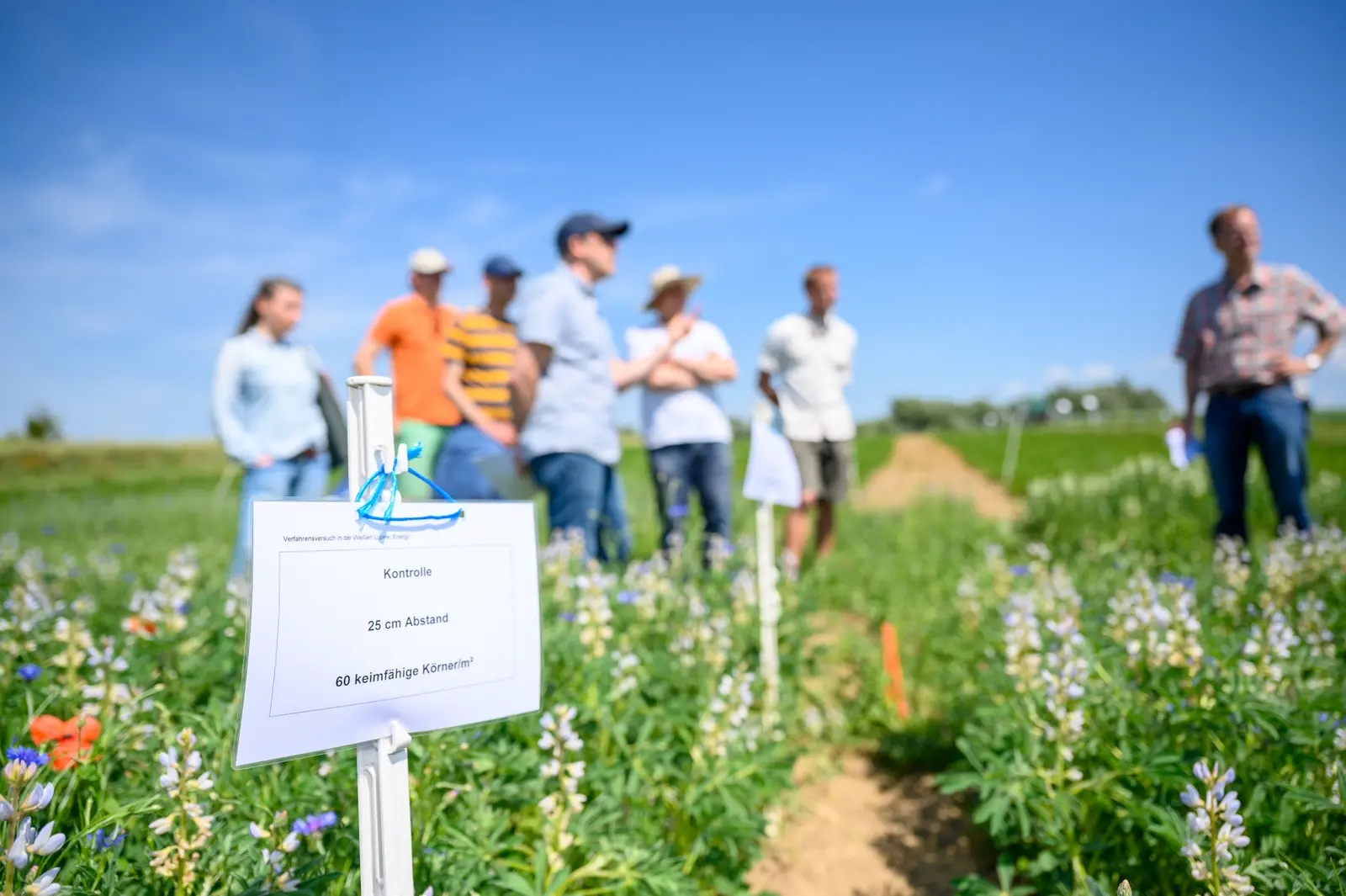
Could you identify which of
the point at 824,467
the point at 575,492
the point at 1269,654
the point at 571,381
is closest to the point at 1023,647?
the point at 1269,654

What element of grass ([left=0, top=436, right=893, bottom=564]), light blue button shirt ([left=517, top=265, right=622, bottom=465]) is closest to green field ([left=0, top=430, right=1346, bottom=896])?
light blue button shirt ([left=517, top=265, right=622, bottom=465])

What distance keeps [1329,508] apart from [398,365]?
24.8ft

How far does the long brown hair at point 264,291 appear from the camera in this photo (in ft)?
15.2

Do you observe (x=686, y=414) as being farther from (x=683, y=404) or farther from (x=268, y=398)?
(x=268, y=398)

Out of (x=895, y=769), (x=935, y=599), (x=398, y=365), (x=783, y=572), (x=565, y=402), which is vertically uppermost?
(x=398, y=365)

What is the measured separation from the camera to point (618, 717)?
8.26 ft

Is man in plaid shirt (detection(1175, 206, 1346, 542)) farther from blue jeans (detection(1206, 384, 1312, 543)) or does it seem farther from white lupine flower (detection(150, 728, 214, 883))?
white lupine flower (detection(150, 728, 214, 883))

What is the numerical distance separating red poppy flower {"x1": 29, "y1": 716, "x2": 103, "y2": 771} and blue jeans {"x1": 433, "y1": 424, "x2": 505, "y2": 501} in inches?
98.6

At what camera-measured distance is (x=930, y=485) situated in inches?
802

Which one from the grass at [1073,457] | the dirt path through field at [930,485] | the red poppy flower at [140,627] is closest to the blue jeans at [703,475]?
the red poppy flower at [140,627]

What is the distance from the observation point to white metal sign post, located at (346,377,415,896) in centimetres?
129

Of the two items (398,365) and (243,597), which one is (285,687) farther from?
(398,365)

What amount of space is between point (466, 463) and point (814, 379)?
8.02 ft

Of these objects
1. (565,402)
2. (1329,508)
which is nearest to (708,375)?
(565,402)
